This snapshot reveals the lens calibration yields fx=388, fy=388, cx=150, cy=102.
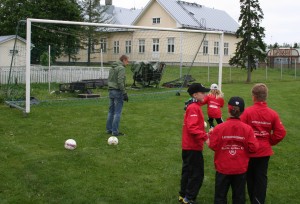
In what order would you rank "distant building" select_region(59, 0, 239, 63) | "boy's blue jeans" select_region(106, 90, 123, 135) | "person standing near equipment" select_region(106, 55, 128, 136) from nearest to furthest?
"person standing near equipment" select_region(106, 55, 128, 136) → "boy's blue jeans" select_region(106, 90, 123, 135) → "distant building" select_region(59, 0, 239, 63)

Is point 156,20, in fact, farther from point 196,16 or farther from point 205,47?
point 205,47

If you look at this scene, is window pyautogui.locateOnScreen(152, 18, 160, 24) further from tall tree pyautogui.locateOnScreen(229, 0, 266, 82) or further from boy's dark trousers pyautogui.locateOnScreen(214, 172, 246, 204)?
boy's dark trousers pyautogui.locateOnScreen(214, 172, 246, 204)

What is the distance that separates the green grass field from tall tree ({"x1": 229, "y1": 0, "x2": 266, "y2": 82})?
14.9m

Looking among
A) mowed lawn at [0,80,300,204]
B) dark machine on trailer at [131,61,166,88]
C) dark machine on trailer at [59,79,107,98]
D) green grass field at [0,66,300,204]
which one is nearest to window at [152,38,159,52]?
dark machine on trailer at [131,61,166,88]

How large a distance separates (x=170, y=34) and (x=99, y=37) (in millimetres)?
4014

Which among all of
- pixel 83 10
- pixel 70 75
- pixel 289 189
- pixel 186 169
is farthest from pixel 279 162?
pixel 83 10

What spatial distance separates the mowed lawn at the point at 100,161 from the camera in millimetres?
5859

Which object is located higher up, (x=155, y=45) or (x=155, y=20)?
(x=155, y=20)

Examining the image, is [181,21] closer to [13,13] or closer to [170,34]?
[13,13]

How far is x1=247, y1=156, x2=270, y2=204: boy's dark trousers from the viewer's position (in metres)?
5.01

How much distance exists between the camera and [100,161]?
754 cm

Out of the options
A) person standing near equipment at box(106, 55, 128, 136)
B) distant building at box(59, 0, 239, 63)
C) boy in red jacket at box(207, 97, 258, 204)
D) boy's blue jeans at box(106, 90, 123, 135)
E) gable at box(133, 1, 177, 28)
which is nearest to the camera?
boy in red jacket at box(207, 97, 258, 204)

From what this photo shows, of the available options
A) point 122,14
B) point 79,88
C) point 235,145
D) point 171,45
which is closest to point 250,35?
point 171,45

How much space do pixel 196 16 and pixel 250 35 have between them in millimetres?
17452
